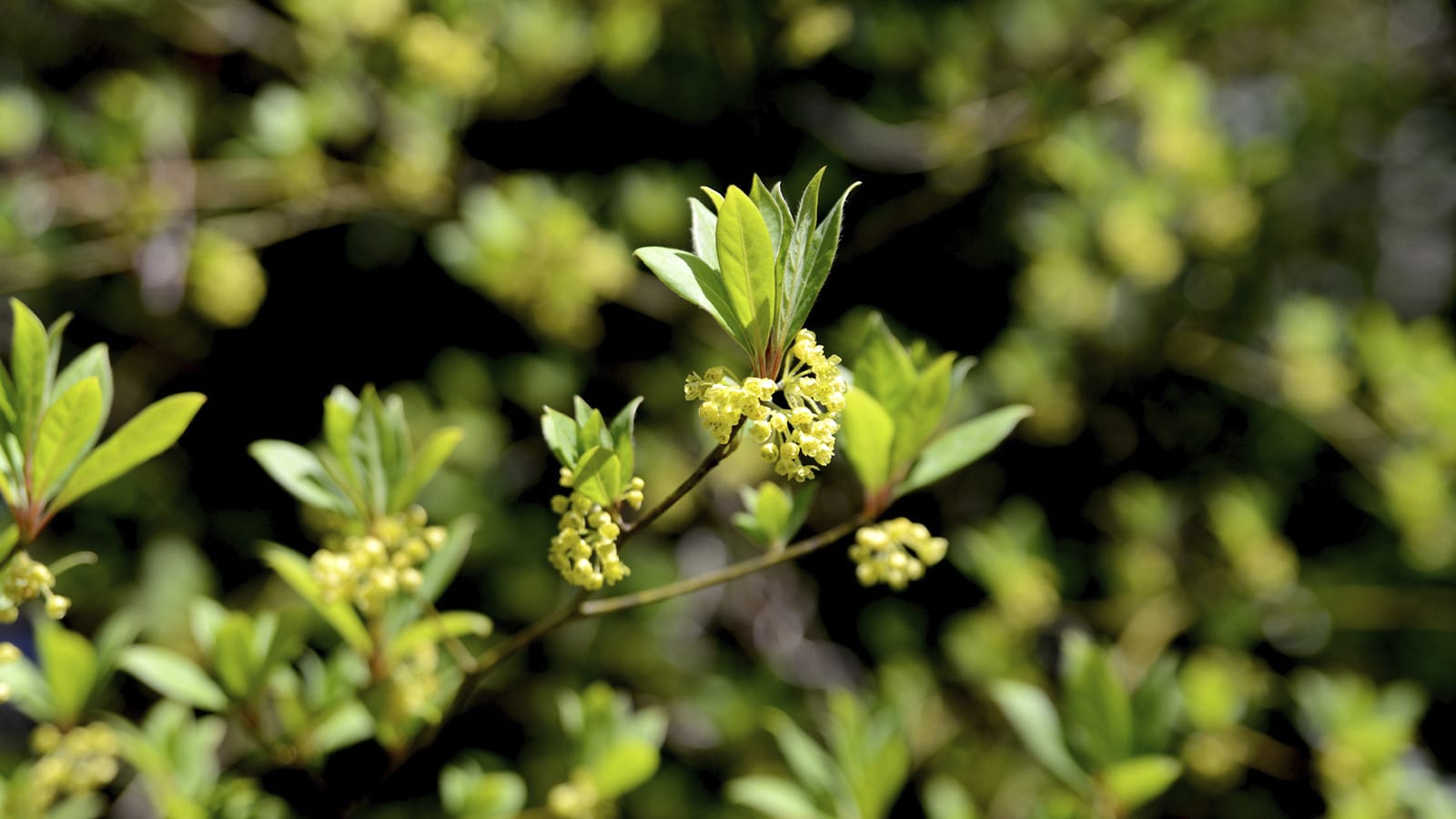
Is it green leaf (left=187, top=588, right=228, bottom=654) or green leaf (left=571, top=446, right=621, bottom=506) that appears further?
green leaf (left=187, top=588, right=228, bottom=654)

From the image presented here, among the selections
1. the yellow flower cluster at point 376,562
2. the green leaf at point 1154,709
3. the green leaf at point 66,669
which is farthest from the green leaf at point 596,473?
the green leaf at point 1154,709

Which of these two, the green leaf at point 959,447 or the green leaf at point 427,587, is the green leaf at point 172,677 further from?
the green leaf at point 959,447

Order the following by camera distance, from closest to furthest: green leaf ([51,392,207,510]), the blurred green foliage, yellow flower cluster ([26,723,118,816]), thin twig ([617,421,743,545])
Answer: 1. thin twig ([617,421,743,545])
2. green leaf ([51,392,207,510])
3. yellow flower cluster ([26,723,118,816])
4. the blurred green foliage

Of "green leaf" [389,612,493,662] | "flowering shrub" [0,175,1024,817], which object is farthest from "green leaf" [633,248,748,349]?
"green leaf" [389,612,493,662]

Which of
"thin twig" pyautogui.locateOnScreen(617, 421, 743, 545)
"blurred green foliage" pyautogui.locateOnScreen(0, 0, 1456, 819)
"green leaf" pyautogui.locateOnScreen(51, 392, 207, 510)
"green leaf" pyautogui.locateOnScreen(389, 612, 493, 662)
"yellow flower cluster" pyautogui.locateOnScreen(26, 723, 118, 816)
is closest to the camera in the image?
"thin twig" pyautogui.locateOnScreen(617, 421, 743, 545)

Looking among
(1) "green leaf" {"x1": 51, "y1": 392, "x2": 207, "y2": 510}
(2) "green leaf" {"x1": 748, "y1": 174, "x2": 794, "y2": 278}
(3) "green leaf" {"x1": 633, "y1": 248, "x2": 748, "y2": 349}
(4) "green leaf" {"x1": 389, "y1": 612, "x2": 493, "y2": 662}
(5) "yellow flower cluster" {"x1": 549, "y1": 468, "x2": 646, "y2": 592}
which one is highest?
(2) "green leaf" {"x1": 748, "y1": 174, "x2": 794, "y2": 278}

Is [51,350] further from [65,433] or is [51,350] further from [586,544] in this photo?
[586,544]

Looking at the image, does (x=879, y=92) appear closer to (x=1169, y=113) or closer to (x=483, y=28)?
(x=1169, y=113)

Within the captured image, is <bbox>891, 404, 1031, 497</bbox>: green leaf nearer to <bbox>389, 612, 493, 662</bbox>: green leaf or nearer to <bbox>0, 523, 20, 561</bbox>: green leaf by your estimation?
<bbox>389, 612, 493, 662</bbox>: green leaf
